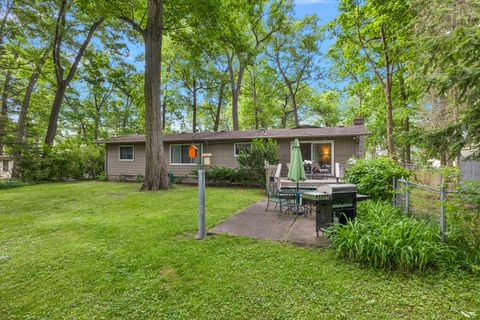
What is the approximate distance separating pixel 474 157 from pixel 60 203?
1046 cm

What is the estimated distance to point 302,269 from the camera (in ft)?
9.73

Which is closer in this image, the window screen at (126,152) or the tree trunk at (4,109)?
the tree trunk at (4,109)

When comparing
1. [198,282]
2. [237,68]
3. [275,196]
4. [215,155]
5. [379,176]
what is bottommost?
[198,282]

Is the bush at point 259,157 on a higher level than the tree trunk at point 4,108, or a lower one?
lower

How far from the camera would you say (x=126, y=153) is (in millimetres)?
15031

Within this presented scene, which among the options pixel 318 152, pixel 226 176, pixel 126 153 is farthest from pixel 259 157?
pixel 126 153

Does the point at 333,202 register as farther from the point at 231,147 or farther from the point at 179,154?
the point at 179,154

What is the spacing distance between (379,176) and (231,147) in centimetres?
856

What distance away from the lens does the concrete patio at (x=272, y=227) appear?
13.4 feet

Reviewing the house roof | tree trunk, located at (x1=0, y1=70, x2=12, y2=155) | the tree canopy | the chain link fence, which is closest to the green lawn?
the chain link fence

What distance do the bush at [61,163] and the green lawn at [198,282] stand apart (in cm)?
1210

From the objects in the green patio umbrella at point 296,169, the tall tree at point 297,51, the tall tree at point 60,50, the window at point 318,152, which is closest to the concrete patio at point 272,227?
the green patio umbrella at point 296,169

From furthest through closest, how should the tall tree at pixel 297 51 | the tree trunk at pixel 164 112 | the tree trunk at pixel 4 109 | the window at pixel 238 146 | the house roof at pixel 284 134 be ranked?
the tree trunk at pixel 164 112 → the tall tree at pixel 297 51 → the window at pixel 238 146 → the tree trunk at pixel 4 109 → the house roof at pixel 284 134

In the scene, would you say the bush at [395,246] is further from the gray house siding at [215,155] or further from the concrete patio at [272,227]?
the gray house siding at [215,155]
